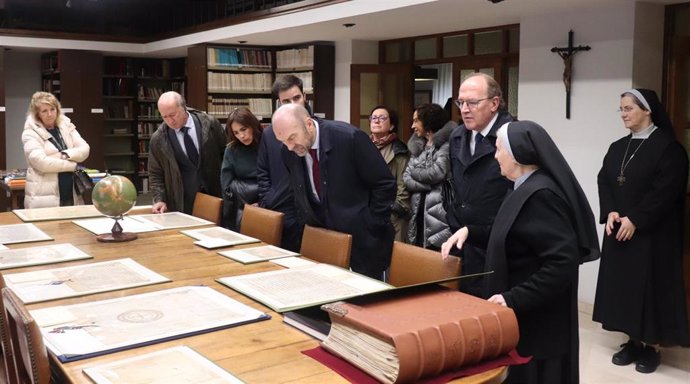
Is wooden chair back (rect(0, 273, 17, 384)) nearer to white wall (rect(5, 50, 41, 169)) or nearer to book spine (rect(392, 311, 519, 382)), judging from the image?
book spine (rect(392, 311, 519, 382))

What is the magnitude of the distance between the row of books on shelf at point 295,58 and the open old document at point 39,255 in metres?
6.14

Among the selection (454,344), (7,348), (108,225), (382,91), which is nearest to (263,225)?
(108,225)

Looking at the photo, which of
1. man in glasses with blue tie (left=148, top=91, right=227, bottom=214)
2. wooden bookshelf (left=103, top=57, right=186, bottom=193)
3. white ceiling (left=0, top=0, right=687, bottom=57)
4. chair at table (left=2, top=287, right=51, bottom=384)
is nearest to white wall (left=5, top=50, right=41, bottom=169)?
wooden bookshelf (left=103, top=57, right=186, bottom=193)

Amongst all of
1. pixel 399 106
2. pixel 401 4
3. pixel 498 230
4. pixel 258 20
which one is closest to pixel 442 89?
pixel 399 106

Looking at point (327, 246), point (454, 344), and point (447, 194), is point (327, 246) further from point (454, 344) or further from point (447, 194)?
point (454, 344)

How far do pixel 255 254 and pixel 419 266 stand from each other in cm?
79

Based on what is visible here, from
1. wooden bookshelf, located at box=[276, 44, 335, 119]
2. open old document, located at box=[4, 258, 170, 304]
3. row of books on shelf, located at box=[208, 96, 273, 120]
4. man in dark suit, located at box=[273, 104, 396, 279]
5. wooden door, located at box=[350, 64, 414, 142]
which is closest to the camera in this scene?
open old document, located at box=[4, 258, 170, 304]

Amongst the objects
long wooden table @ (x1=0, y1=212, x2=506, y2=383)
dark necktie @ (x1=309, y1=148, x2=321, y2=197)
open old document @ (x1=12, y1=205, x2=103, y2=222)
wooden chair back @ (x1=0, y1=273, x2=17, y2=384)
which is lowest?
wooden chair back @ (x1=0, y1=273, x2=17, y2=384)

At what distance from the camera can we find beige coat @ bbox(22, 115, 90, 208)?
5.61 meters

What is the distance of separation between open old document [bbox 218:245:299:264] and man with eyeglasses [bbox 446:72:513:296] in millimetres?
833

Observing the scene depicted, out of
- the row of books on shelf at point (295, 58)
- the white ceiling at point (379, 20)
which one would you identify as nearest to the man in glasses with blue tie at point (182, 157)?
the white ceiling at point (379, 20)

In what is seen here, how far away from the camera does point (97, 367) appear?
1.68 metres

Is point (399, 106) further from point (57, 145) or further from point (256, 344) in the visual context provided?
point (256, 344)

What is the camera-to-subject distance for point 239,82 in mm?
9766
